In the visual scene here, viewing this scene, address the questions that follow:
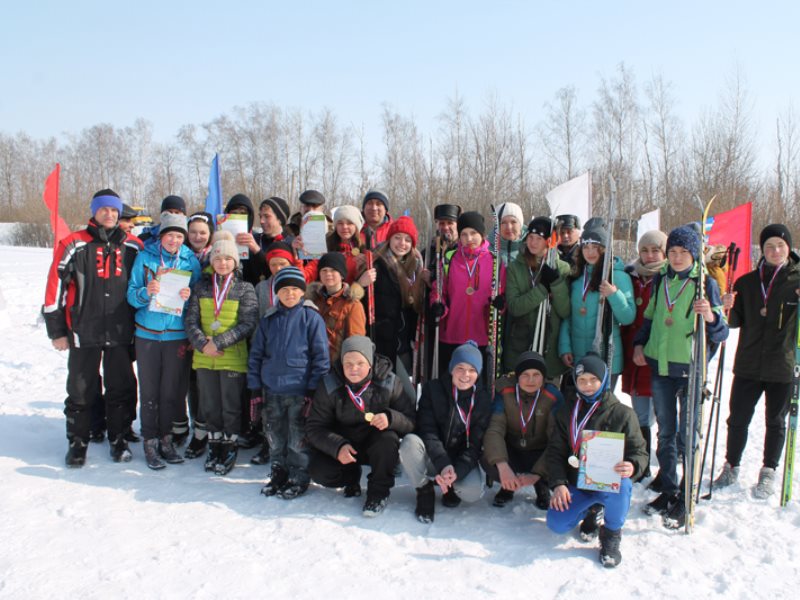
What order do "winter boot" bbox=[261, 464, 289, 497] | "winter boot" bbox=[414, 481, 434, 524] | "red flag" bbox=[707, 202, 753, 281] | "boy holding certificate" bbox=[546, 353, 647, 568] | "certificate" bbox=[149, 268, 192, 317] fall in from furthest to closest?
"red flag" bbox=[707, 202, 753, 281] < "certificate" bbox=[149, 268, 192, 317] < "winter boot" bbox=[261, 464, 289, 497] < "winter boot" bbox=[414, 481, 434, 524] < "boy holding certificate" bbox=[546, 353, 647, 568]

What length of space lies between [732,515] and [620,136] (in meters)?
26.0

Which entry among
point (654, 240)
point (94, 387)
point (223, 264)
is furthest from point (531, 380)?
point (94, 387)

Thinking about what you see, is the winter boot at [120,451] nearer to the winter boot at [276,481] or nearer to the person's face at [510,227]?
the winter boot at [276,481]

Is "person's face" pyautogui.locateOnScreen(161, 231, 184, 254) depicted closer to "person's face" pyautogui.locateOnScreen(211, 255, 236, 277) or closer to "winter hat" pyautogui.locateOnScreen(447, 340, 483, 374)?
→ "person's face" pyautogui.locateOnScreen(211, 255, 236, 277)

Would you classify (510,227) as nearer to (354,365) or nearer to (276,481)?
(354,365)

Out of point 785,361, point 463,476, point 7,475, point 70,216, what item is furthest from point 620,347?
point 70,216

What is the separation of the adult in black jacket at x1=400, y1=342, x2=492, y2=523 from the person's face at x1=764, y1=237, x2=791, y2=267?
241 cm

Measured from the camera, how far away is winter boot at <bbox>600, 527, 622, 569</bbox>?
3383 millimetres

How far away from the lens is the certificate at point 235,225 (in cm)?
516

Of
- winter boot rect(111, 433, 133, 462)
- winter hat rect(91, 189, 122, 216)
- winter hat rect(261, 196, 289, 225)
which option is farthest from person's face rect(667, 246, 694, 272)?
winter boot rect(111, 433, 133, 462)

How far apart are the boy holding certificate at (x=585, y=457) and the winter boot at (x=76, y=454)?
378 cm

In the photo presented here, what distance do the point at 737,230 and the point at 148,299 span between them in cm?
669

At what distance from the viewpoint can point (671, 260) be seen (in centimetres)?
416

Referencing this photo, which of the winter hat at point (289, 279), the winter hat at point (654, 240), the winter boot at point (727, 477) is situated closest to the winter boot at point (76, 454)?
the winter hat at point (289, 279)
